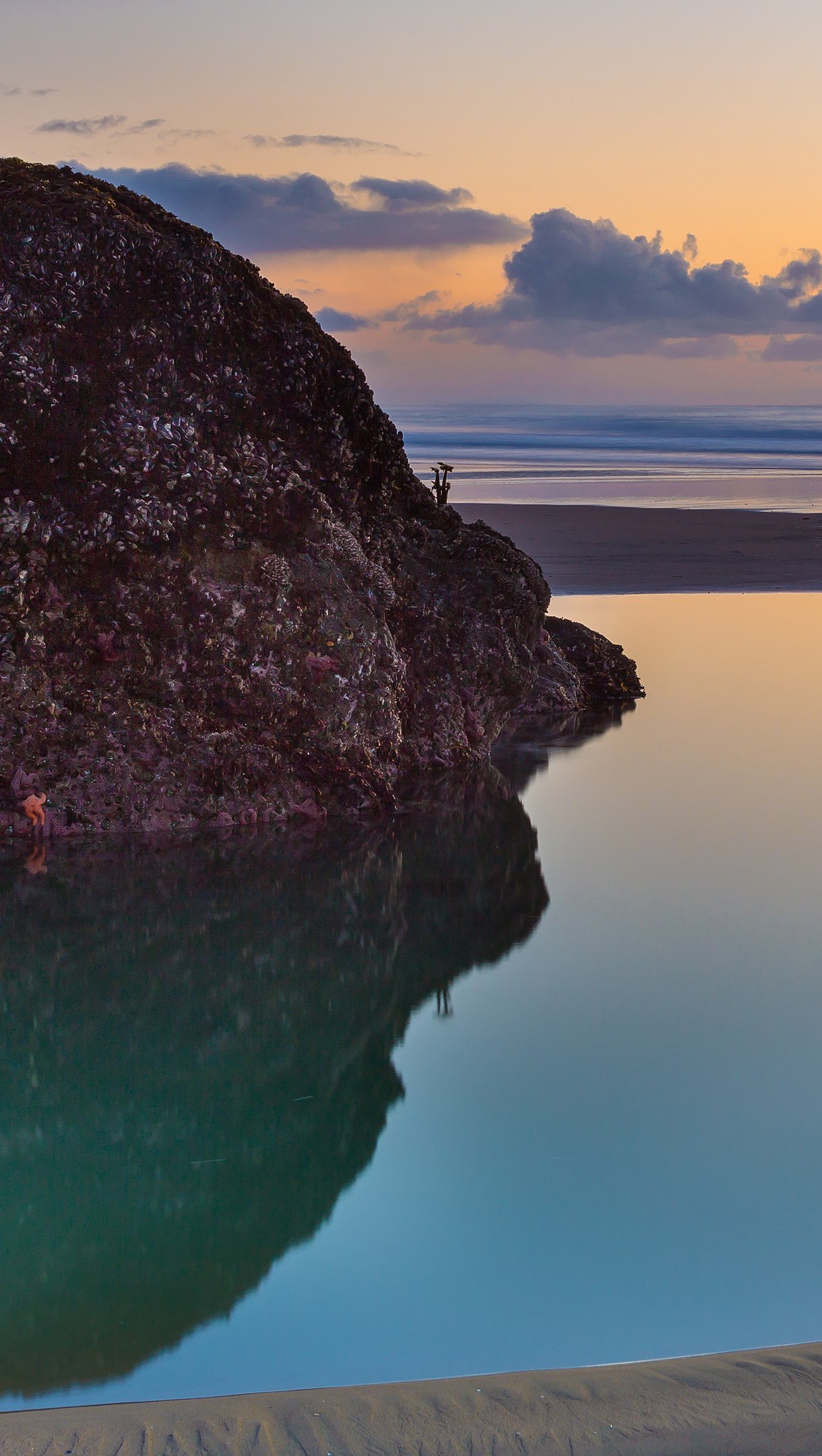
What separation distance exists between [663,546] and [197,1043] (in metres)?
23.1

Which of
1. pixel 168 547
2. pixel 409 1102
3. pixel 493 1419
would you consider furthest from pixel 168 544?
pixel 493 1419

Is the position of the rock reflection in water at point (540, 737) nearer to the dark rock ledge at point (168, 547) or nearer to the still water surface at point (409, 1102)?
the dark rock ledge at point (168, 547)

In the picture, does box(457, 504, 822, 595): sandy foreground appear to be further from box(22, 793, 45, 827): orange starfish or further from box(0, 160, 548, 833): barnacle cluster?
box(22, 793, 45, 827): orange starfish

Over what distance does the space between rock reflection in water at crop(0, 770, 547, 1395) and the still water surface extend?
2 cm

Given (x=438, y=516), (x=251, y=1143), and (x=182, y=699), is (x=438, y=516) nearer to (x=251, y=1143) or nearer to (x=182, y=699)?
(x=182, y=699)

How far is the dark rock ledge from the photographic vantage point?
8.24 meters

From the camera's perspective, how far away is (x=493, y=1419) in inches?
128

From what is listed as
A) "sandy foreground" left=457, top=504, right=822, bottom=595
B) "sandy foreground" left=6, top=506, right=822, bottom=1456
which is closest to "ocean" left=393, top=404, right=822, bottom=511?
"sandy foreground" left=457, top=504, right=822, bottom=595

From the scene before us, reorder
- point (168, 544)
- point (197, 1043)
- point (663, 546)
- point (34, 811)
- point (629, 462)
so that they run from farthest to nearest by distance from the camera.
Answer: point (629, 462) → point (663, 546) → point (168, 544) → point (34, 811) → point (197, 1043)

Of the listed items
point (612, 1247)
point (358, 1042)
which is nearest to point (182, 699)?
point (358, 1042)

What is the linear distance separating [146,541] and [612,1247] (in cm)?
576

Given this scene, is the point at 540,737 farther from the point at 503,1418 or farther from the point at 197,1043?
the point at 503,1418

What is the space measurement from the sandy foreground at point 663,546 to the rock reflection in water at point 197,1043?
14006mm

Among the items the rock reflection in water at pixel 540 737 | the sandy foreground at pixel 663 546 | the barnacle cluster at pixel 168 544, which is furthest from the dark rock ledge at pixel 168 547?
the sandy foreground at pixel 663 546
